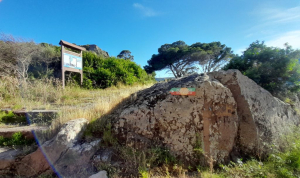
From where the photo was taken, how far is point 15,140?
3033 mm

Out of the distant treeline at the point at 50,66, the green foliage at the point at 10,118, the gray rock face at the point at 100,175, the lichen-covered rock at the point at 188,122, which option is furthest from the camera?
the distant treeline at the point at 50,66

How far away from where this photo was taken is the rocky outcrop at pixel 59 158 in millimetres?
2426

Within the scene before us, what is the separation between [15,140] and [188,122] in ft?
11.7

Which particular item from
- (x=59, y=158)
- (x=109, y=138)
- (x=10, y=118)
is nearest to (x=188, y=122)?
(x=109, y=138)

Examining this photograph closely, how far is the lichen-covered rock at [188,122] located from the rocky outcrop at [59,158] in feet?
2.22

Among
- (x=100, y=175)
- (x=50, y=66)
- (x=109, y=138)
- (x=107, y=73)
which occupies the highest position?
(x=50, y=66)

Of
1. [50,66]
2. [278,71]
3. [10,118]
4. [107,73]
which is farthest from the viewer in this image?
[50,66]

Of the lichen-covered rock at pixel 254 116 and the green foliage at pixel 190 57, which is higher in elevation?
the green foliage at pixel 190 57

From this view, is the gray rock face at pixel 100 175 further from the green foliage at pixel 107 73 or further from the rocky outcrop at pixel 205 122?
the green foliage at pixel 107 73

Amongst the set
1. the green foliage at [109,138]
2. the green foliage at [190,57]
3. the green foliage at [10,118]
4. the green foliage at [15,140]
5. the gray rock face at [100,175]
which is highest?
the green foliage at [190,57]

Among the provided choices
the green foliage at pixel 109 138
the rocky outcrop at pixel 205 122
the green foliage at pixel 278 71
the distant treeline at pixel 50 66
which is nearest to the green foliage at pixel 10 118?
the green foliage at pixel 109 138

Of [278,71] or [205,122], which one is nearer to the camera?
[205,122]

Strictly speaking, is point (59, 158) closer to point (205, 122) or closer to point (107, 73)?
point (205, 122)

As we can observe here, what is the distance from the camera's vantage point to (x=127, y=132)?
8.93 feet
